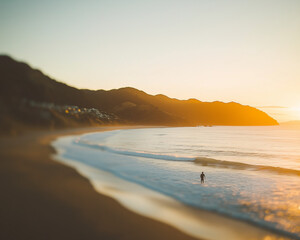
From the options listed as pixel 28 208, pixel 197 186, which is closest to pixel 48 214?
pixel 28 208

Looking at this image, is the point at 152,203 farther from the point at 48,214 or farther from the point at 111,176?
the point at 111,176

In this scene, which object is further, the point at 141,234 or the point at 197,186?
the point at 197,186

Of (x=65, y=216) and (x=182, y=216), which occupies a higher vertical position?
(x=65, y=216)

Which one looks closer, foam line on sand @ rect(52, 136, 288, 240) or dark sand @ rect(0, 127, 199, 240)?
dark sand @ rect(0, 127, 199, 240)

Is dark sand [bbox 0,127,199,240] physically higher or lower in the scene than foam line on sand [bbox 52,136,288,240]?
higher

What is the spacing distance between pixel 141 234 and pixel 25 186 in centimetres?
695

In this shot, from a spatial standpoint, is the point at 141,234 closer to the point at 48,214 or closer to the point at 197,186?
the point at 48,214

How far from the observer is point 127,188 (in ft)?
A: 41.7

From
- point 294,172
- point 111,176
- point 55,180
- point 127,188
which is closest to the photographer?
point 55,180

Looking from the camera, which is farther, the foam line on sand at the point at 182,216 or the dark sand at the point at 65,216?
the foam line on sand at the point at 182,216

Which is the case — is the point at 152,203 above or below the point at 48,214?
below

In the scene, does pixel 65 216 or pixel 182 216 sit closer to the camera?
pixel 65 216

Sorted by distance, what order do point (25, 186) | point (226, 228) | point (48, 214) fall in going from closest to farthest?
point (48, 214) < point (226, 228) < point (25, 186)

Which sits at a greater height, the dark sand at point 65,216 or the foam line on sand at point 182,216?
the dark sand at point 65,216
